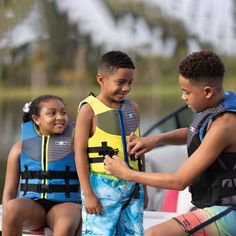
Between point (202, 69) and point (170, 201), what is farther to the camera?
point (170, 201)

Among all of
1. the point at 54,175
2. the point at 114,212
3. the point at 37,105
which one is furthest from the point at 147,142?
the point at 37,105

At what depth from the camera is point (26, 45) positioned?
156ft

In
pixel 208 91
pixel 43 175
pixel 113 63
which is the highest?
pixel 113 63

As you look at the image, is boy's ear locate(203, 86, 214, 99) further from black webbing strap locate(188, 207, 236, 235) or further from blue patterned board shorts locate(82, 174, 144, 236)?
blue patterned board shorts locate(82, 174, 144, 236)

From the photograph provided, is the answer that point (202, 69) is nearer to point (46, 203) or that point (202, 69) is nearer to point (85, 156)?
point (85, 156)

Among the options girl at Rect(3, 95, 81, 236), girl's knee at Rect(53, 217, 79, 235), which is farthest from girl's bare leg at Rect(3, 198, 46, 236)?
girl's knee at Rect(53, 217, 79, 235)

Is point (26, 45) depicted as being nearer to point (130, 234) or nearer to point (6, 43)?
point (6, 43)

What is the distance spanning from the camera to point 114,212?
3449 mm

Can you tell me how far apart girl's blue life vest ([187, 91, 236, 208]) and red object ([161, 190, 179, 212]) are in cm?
161

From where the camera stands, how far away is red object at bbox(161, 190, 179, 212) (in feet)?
15.7

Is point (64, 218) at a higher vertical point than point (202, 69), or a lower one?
lower

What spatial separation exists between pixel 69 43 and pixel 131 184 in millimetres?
45412

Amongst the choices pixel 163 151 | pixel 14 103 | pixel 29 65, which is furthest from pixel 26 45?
pixel 163 151

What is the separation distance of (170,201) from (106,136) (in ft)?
4.88
